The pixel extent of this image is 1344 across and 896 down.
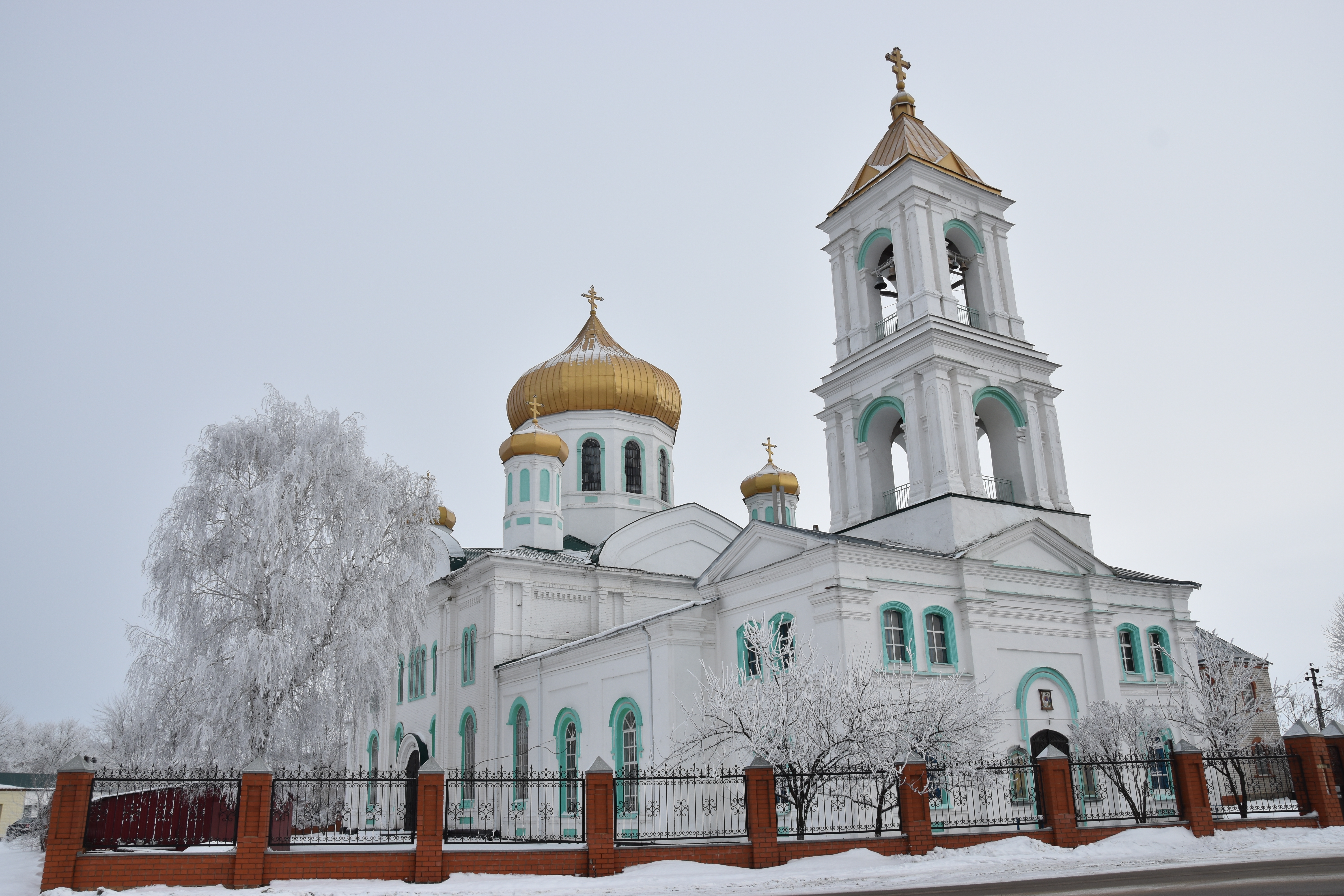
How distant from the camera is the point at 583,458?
31.1 meters

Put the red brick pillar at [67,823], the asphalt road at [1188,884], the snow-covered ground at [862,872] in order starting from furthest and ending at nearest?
the red brick pillar at [67,823] → the snow-covered ground at [862,872] → the asphalt road at [1188,884]

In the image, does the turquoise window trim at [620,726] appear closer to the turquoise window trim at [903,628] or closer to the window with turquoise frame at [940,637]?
the turquoise window trim at [903,628]

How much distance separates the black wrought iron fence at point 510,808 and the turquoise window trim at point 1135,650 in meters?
11.2

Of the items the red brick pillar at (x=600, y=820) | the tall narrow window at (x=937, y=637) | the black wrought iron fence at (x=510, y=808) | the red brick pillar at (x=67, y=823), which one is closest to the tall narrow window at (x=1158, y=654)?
the tall narrow window at (x=937, y=637)

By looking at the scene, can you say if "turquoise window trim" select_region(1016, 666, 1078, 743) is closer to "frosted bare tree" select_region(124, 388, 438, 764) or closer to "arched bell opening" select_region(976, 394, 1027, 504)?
"arched bell opening" select_region(976, 394, 1027, 504)

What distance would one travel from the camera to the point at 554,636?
85.8ft

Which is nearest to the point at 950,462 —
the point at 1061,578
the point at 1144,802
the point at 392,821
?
the point at 1061,578

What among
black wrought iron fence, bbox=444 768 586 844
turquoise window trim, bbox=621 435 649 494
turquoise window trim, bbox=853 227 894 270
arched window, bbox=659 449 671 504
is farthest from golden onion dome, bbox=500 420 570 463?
turquoise window trim, bbox=853 227 894 270

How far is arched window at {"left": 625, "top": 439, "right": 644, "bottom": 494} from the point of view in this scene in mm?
31219

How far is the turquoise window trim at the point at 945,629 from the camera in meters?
18.6

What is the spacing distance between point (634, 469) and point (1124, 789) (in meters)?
18.1

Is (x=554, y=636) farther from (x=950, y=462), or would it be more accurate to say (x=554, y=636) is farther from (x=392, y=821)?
(x=950, y=462)

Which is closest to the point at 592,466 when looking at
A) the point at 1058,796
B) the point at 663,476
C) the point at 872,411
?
the point at 663,476

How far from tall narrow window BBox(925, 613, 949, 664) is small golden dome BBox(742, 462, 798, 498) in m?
11.3
